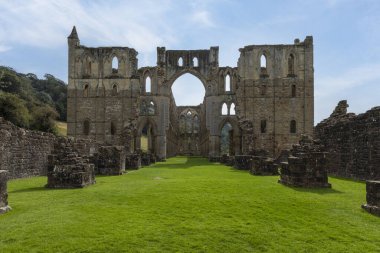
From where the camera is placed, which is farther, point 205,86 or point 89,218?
point 205,86

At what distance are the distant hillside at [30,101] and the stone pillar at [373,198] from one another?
36431 mm

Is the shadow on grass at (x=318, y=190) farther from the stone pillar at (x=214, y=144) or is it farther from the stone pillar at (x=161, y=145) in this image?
the stone pillar at (x=161, y=145)

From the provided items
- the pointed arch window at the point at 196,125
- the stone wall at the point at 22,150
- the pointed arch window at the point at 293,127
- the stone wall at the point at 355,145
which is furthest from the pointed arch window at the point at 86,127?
the pointed arch window at the point at 196,125

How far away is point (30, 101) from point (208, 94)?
2545 cm

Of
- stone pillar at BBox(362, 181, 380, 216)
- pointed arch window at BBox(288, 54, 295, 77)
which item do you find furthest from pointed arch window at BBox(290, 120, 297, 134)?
stone pillar at BBox(362, 181, 380, 216)

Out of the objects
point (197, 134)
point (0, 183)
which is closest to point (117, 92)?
point (197, 134)

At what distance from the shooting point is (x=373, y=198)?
765cm

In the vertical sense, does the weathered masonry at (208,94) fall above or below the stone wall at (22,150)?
above

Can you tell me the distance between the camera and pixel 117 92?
38.4 metres

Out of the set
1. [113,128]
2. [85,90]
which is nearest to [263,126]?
[113,128]

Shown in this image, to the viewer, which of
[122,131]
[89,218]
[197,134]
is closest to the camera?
[89,218]

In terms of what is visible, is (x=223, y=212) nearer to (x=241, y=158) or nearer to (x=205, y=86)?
(x=241, y=158)

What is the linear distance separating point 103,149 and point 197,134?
43.8 metres

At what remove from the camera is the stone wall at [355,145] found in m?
13.7
